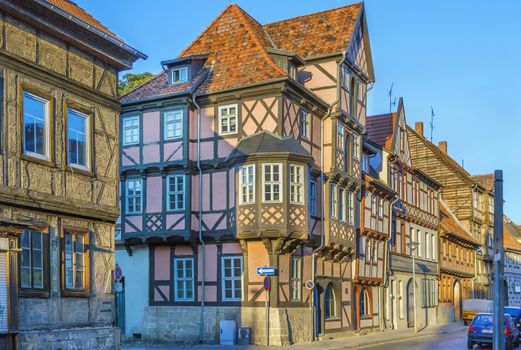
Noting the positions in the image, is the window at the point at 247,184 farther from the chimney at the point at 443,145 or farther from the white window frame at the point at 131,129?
the chimney at the point at 443,145

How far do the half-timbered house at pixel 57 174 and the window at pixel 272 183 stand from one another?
936 cm

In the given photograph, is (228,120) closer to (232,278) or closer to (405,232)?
(232,278)

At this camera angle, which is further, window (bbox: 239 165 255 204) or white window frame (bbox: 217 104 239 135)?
white window frame (bbox: 217 104 239 135)

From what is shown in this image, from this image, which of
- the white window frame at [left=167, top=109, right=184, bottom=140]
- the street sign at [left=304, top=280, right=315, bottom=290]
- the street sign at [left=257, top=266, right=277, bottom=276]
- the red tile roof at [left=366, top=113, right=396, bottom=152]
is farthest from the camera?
the red tile roof at [left=366, top=113, right=396, bottom=152]

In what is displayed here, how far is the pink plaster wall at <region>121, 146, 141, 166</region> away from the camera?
3250 cm

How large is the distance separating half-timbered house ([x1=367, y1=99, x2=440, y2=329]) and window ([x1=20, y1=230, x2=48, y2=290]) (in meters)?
28.7

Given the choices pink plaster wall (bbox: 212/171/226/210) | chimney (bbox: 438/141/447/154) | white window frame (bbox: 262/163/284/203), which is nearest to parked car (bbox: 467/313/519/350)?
white window frame (bbox: 262/163/284/203)

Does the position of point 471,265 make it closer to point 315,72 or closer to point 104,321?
point 315,72

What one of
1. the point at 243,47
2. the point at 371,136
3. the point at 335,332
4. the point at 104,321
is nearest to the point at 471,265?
the point at 371,136

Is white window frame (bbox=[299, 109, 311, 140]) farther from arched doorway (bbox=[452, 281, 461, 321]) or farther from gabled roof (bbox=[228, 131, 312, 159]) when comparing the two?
arched doorway (bbox=[452, 281, 461, 321])

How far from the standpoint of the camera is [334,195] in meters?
33.8

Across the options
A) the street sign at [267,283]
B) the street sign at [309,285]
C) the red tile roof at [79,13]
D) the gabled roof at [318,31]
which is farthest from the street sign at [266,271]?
the gabled roof at [318,31]

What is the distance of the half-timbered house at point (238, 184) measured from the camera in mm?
29172

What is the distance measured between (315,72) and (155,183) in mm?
8881
